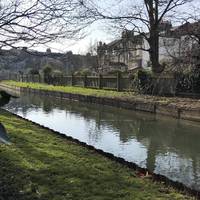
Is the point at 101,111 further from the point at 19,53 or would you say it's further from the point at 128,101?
the point at 19,53

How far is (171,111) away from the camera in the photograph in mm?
21312

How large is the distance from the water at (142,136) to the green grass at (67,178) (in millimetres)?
2121

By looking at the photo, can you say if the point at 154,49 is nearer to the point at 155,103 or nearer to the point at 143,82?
the point at 143,82

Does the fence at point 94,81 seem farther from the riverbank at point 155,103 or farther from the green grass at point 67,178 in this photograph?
the green grass at point 67,178

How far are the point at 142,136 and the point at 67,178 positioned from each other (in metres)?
9.42

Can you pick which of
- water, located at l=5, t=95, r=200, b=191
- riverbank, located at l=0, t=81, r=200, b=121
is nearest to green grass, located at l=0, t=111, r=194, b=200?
water, located at l=5, t=95, r=200, b=191

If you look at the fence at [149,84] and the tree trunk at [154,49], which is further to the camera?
the tree trunk at [154,49]

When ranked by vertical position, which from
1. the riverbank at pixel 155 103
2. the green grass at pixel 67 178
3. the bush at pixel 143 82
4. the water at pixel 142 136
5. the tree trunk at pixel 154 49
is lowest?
the water at pixel 142 136

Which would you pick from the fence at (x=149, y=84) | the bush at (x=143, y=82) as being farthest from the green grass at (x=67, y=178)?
the bush at (x=143, y=82)

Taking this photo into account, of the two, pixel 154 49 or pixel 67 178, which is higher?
pixel 154 49

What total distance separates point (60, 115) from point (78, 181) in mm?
16550

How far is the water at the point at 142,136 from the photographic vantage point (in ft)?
34.9

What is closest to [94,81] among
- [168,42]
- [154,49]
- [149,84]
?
[154,49]

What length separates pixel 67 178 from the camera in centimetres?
647
